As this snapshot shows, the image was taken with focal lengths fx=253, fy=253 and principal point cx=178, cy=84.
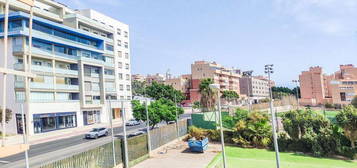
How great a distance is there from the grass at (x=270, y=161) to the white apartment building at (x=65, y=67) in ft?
52.9

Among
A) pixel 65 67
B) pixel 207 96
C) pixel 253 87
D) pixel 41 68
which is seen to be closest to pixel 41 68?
pixel 41 68

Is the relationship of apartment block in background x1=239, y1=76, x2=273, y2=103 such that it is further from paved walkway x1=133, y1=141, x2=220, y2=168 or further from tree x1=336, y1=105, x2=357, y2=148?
paved walkway x1=133, y1=141, x2=220, y2=168

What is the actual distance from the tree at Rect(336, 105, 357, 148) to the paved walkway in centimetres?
1032

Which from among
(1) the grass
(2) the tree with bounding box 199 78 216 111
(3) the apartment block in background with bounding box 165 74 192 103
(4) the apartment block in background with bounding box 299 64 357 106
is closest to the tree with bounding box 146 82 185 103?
(2) the tree with bounding box 199 78 216 111

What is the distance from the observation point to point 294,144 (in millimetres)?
22719

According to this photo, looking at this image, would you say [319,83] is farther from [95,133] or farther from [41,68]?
[41,68]

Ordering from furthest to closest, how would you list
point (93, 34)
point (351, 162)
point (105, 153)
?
point (93, 34)
point (351, 162)
point (105, 153)

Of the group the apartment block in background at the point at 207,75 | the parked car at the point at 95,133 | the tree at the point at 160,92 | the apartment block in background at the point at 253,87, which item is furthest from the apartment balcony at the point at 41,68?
the apartment block in background at the point at 253,87

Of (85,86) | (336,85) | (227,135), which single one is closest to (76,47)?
(85,86)

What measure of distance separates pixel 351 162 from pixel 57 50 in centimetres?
4493

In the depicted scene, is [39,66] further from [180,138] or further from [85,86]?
[180,138]

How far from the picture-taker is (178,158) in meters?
20.3

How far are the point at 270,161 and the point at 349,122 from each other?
6962 mm

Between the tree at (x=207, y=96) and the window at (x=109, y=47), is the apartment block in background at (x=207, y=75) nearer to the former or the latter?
the tree at (x=207, y=96)
